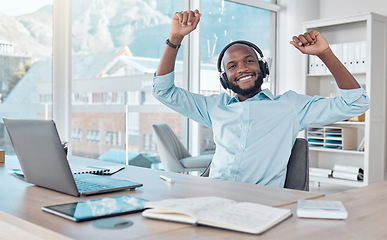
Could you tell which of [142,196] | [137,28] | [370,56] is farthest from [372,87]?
[142,196]

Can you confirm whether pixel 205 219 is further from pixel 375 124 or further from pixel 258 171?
pixel 375 124

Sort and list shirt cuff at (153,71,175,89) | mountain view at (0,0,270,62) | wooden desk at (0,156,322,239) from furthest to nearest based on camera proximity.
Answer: mountain view at (0,0,270,62), shirt cuff at (153,71,175,89), wooden desk at (0,156,322,239)

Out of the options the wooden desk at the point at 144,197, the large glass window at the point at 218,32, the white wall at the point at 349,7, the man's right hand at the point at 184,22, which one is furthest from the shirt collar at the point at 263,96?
the white wall at the point at 349,7

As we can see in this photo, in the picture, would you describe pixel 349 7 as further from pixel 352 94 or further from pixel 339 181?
pixel 352 94

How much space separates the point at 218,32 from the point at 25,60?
2.29 metres

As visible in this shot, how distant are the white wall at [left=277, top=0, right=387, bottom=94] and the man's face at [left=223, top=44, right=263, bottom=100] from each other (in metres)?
3.42

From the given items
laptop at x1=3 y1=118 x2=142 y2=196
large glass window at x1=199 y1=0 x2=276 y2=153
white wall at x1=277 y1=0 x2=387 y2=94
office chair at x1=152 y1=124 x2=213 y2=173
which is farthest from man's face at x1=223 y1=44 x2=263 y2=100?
white wall at x1=277 y1=0 x2=387 y2=94

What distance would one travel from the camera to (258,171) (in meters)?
1.94

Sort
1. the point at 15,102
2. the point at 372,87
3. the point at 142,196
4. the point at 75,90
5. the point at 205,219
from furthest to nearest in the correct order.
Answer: the point at 372,87
the point at 75,90
the point at 15,102
the point at 142,196
the point at 205,219

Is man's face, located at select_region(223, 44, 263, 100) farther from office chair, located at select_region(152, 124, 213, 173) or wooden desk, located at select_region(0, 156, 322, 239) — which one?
office chair, located at select_region(152, 124, 213, 173)

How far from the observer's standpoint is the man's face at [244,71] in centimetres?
212

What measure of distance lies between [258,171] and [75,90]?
2473mm

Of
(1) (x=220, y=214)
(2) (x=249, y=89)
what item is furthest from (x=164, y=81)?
(1) (x=220, y=214)

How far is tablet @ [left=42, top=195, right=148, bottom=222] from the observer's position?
38.7 inches
